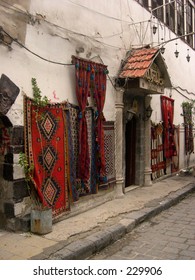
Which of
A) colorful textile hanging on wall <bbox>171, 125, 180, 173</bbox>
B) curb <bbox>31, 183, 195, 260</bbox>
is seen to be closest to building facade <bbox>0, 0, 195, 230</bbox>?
curb <bbox>31, 183, 195, 260</bbox>

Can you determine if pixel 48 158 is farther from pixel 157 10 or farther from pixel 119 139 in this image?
pixel 157 10

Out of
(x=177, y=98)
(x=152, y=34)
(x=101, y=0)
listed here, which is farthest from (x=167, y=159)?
(x=101, y=0)

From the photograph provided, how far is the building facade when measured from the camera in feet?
18.7

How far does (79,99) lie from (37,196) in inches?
89.5

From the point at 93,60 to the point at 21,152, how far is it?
3219mm

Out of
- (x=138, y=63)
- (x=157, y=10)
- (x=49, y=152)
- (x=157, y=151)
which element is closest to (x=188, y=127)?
(x=157, y=151)

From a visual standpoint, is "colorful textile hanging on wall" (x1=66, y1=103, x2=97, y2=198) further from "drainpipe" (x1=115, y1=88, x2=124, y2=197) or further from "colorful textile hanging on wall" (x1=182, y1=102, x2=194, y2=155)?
"colorful textile hanging on wall" (x1=182, y1=102, x2=194, y2=155)

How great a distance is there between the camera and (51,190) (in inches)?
251

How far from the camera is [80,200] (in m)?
7.33

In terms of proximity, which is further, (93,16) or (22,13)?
(93,16)

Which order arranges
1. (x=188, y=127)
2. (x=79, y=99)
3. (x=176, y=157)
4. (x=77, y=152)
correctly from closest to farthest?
(x=79, y=99), (x=77, y=152), (x=176, y=157), (x=188, y=127)

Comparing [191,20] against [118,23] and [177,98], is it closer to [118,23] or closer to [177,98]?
[177,98]

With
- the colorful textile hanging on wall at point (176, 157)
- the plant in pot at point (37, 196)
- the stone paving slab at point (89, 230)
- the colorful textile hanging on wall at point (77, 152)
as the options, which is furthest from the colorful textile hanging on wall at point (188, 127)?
the plant in pot at point (37, 196)

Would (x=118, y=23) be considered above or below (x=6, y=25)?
above
